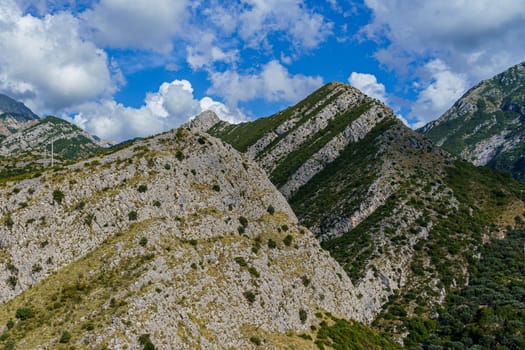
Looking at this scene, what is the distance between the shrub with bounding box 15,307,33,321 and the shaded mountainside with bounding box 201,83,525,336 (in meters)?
73.7

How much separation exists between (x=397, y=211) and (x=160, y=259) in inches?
3501

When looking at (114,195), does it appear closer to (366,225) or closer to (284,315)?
(284,315)

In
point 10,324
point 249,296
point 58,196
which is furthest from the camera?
point 58,196

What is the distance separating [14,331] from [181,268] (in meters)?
22.1

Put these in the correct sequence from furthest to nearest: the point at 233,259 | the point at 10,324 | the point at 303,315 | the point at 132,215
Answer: the point at 303,315
the point at 233,259
the point at 132,215
the point at 10,324

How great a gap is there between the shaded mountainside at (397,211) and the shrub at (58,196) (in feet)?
237

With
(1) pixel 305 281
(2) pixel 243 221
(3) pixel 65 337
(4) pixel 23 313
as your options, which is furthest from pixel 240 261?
(4) pixel 23 313

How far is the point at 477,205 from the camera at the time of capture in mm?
133375

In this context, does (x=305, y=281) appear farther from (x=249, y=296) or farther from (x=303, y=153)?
(x=303, y=153)

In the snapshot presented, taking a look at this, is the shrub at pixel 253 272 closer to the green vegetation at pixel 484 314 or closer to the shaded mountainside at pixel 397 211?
the shaded mountainside at pixel 397 211

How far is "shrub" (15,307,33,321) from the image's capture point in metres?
48.0

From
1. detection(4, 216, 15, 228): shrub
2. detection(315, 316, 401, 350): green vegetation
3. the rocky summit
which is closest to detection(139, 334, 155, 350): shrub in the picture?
the rocky summit

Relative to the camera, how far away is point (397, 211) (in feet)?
408

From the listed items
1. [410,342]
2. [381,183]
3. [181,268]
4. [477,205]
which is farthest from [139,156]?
[477,205]
